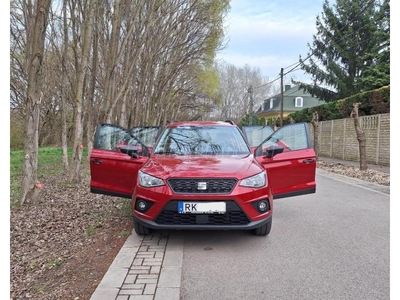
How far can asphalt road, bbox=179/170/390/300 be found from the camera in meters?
2.96

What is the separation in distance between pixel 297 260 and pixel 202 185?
1.38 metres

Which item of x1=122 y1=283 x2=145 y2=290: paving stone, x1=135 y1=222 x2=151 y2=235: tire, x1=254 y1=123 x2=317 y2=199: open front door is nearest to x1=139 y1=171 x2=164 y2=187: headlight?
x1=135 y1=222 x2=151 y2=235: tire

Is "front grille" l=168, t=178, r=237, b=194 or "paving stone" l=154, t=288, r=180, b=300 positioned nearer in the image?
"paving stone" l=154, t=288, r=180, b=300

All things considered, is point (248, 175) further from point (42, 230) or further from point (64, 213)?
point (64, 213)

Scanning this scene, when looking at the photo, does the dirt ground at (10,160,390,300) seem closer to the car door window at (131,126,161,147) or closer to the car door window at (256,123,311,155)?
the car door window at (131,126,161,147)

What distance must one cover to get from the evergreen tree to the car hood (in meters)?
24.4

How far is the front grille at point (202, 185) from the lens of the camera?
387cm

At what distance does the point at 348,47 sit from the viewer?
2953 cm

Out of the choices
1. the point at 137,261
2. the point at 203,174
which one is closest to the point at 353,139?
the point at 203,174

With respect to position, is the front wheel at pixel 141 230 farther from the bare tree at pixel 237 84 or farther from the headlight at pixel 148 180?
the bare tree at pixel 237 84

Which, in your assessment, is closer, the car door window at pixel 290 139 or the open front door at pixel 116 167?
the open front door at pixel 116 167

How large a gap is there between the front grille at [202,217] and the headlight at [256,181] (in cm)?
29

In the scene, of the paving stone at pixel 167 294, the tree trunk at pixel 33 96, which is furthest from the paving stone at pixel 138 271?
the tree trunk at pixel 33 96
